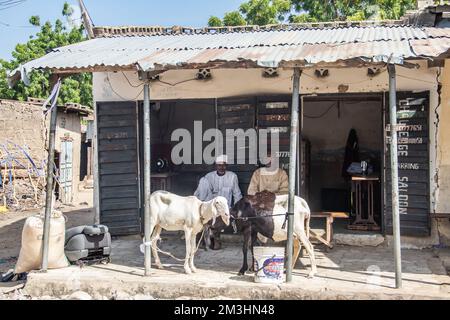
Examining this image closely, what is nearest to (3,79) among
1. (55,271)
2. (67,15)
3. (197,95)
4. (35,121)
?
(67,15)

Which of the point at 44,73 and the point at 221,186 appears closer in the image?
the point at 221,186

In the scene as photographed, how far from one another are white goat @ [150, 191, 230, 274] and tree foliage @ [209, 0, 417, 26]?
464 inches

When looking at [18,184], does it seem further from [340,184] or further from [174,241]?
[340,184]

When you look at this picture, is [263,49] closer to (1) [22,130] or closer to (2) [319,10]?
(1) [22,130]

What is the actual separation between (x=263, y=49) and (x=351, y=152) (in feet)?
16.0

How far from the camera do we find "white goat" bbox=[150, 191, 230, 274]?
686cm

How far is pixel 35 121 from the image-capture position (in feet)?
51.3

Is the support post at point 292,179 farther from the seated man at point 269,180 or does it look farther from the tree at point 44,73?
the tree at point 44,73

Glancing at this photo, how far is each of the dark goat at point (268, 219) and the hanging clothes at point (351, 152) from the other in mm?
4405

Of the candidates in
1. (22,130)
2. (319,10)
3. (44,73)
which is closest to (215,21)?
(319,10)

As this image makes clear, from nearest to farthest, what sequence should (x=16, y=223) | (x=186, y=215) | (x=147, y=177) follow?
(x=147, y=177) → (x=186, y=215) → (x=16, y=223)

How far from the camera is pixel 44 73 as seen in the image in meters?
21.0

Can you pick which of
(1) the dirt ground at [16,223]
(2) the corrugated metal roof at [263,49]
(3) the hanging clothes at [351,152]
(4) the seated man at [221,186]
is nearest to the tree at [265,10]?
(1) the dirt ground at [16,223]
